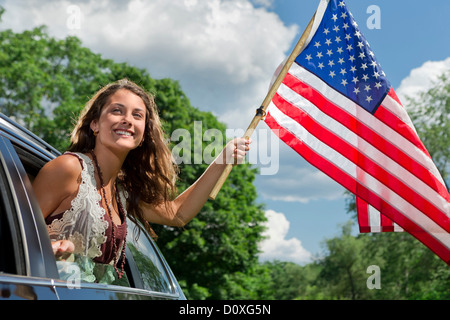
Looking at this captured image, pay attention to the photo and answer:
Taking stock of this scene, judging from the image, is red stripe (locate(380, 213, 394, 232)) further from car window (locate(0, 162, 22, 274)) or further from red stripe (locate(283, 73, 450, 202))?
car window (locate(0, 162, 22, 274))

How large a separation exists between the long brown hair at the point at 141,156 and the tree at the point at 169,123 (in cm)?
2029

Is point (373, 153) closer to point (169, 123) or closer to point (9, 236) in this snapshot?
point (9, 236)

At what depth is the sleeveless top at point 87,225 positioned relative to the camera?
8.37 feet

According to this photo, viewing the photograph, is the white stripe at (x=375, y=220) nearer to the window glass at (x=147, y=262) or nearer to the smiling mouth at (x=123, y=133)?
the window glass at (x=147, y=262)

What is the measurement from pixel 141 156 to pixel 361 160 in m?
2.16

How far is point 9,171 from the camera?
1976mm

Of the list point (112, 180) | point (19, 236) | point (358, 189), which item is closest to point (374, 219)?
point (358, 189)

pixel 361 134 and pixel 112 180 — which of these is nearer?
pixel 112 180

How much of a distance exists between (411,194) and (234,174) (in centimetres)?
2500

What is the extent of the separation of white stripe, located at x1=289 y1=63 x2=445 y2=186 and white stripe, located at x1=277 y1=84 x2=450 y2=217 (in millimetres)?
133

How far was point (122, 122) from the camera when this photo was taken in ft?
9.98

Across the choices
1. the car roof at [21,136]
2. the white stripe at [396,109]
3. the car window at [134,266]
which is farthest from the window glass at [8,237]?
the white stripe at [396,109]
